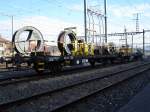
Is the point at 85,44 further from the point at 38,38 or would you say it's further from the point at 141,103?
the point at 141,103

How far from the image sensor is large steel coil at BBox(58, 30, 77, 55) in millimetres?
23719

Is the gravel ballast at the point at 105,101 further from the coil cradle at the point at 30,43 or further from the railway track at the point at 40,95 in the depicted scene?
the coil cradle at the point at 30,43

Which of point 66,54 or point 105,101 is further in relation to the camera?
point 66,54

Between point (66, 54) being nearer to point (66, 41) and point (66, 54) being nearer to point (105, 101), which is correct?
point (66, 41)

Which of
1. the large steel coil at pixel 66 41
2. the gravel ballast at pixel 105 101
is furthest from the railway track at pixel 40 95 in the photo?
the large steel coil at pixel 66 41

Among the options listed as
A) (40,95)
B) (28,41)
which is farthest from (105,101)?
(28,41)

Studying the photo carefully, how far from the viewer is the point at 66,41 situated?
24797mm

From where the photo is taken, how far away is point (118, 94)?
13125 mm

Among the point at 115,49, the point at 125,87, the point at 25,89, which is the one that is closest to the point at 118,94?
the point at 125,87

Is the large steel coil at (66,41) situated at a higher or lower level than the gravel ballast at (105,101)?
higher

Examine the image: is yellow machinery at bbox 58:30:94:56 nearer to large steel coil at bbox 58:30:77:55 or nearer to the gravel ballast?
large steel coil at bbox 58:30:77:55

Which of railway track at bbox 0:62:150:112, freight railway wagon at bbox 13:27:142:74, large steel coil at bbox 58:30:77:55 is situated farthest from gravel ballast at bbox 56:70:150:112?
large steel coil at bbox 58:30:77:55

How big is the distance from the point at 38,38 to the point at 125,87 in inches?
312

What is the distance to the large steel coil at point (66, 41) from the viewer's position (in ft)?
77.8
